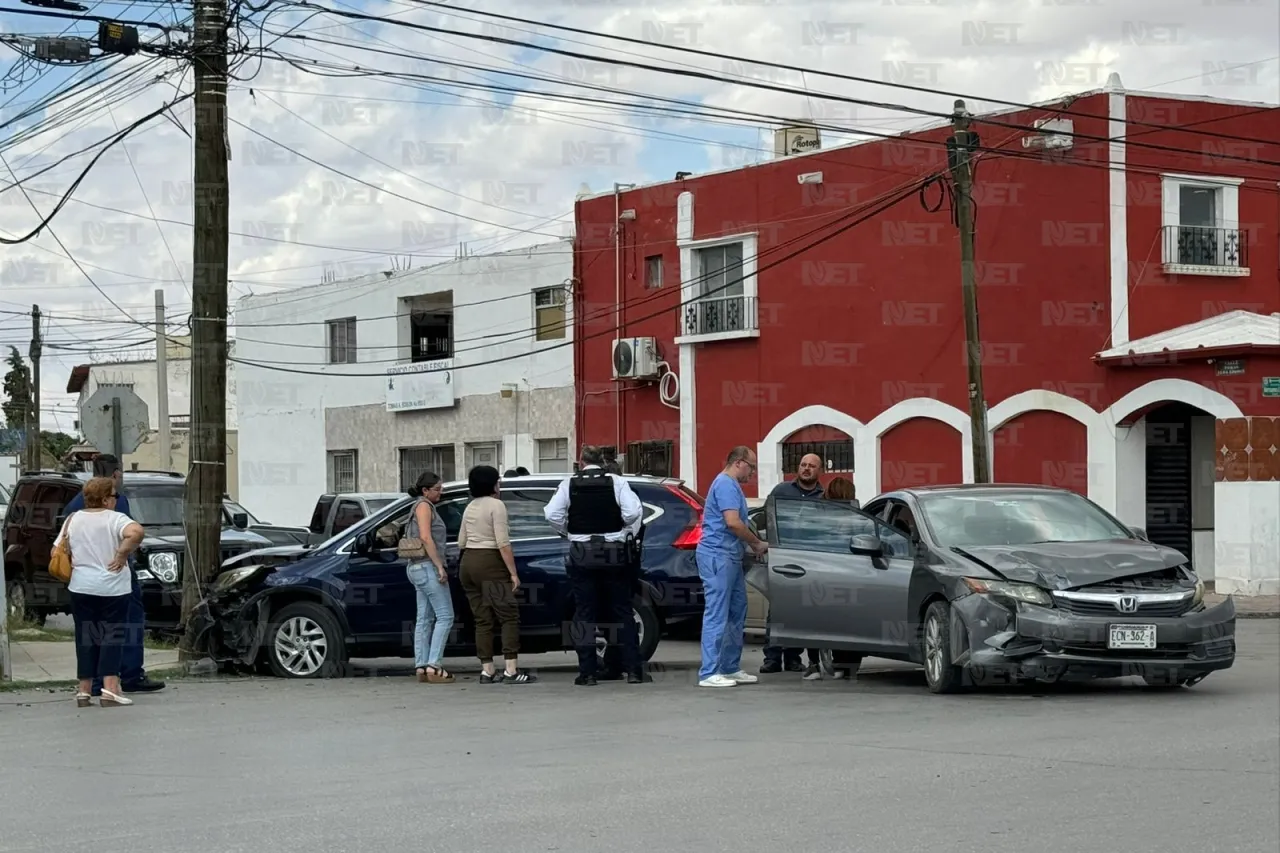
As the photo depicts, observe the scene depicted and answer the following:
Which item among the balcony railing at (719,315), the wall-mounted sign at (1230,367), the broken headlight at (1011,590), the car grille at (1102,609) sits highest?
the balcony railing at (719,315)

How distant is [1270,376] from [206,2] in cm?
1670

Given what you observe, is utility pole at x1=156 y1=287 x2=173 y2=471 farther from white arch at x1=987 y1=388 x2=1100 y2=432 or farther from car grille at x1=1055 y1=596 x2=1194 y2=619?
car grille at x1=1055 y1=596 x2=1194 y2=619

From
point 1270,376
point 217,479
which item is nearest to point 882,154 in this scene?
point 1270,376

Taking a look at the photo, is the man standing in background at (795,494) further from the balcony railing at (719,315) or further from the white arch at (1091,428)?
the balcony railing at (719,315)

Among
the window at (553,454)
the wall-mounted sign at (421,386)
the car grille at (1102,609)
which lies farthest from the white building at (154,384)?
the car grille at (1102,609)

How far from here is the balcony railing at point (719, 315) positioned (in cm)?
3328

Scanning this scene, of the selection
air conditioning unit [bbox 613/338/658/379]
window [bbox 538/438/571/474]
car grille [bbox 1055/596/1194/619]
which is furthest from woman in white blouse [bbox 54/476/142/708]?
window [bbox 538/438/571/474]

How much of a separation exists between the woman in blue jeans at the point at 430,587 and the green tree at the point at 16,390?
59.9m

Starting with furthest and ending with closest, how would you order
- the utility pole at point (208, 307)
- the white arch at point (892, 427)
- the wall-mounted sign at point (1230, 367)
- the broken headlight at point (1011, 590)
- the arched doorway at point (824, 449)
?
the arched doorway at point (824, 449), the white arch at point (892, 427), the wall-mounted sign at point (1230, 367), the utility pole at point (208, 307), the broken headlight at point (1011, 590)

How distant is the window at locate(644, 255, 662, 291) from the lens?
35.3 meters

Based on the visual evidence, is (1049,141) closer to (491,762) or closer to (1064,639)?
(1064,639)

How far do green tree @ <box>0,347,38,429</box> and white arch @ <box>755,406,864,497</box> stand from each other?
4538 cm

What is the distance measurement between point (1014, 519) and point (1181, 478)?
1606cm

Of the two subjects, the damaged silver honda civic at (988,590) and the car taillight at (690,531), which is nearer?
the damaged silver honda civic at (988,590)
